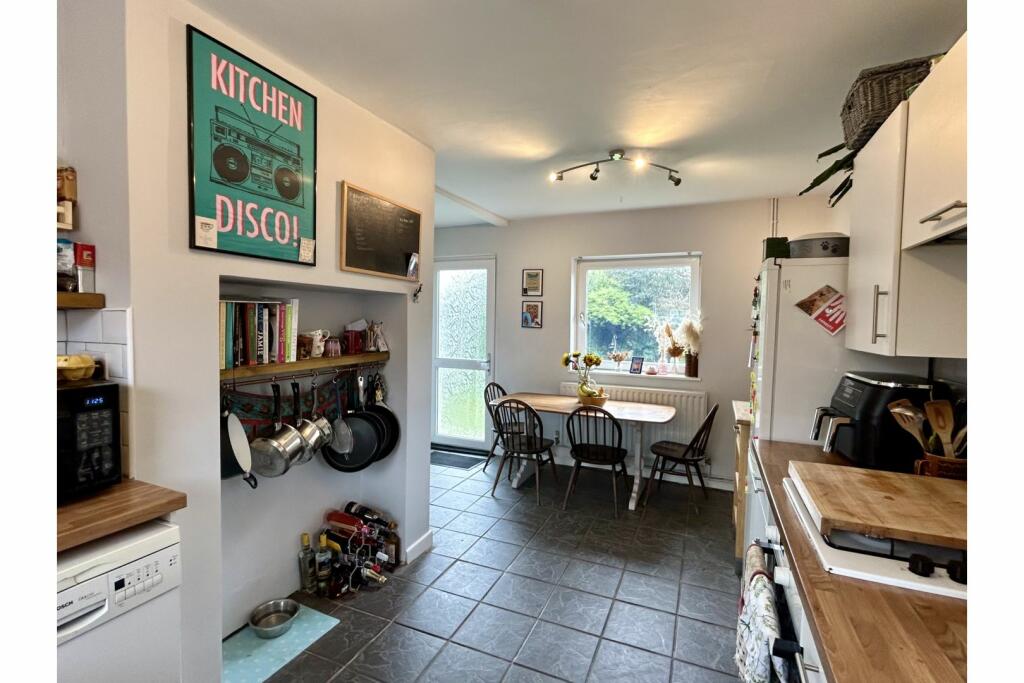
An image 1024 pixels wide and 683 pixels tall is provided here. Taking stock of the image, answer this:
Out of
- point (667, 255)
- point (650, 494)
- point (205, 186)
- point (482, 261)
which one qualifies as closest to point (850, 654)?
point (205, 186)

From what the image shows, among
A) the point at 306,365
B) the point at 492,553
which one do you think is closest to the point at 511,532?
the point at 492,553

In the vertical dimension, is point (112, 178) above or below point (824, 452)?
above

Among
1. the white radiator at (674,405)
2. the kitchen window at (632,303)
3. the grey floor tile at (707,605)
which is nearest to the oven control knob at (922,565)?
the grey floor tile at (707,605)

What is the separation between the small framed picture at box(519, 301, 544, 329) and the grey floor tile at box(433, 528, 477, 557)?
2.05 meters

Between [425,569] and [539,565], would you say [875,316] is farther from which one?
[425,569]

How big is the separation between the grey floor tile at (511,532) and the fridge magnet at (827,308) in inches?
78.9

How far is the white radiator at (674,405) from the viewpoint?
3.77 m

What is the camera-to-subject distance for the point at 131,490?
123cm

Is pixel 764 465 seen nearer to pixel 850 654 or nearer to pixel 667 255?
pixel 850 654

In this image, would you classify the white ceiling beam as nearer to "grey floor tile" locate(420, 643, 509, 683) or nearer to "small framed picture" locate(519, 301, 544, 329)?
"small framed picture" locate(519, 301, 544, 329)

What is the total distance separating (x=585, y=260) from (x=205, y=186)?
3.23 metres

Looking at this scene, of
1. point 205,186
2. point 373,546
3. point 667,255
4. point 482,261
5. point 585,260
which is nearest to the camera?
point 205,186

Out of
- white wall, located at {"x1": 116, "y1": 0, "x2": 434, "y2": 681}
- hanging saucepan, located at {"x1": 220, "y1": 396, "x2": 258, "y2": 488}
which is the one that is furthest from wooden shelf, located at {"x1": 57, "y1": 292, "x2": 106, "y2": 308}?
hanging saucepan, located at {"x1": 220, "y1": 396, "x2": 258, "y2": 488}
